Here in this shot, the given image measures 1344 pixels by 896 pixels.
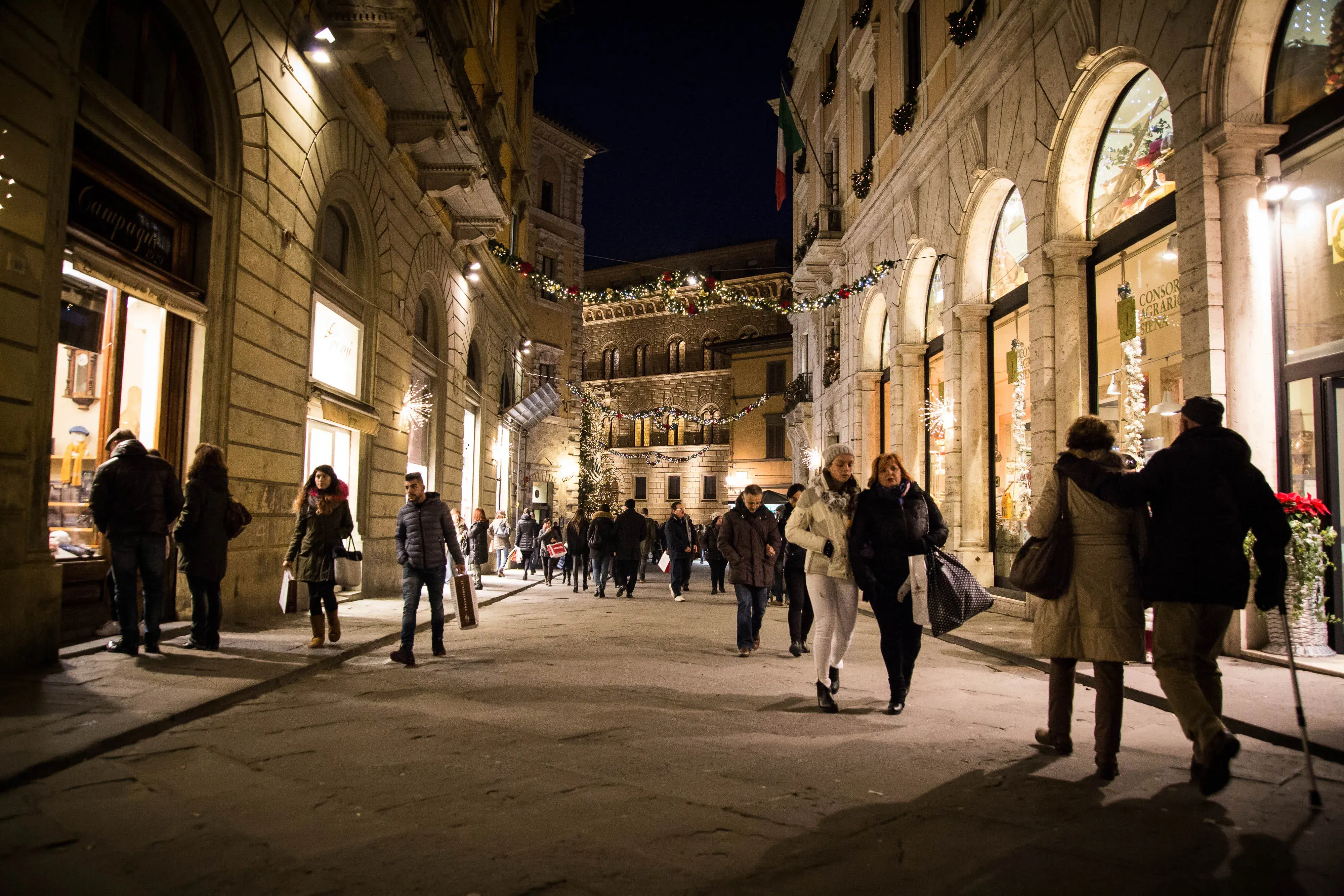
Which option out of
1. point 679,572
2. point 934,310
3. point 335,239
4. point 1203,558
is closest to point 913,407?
point 934,310

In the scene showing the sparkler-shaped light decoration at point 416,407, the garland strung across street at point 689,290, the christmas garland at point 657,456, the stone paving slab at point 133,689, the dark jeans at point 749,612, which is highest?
the garland strung across street at point 689,290

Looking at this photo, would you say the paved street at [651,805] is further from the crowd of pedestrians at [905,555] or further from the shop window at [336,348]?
the shop window at [336,348]

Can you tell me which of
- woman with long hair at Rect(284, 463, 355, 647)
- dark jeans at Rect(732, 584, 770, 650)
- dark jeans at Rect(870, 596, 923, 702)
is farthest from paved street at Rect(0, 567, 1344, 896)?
dark jeans at Rect(732, 584, 770, 650)

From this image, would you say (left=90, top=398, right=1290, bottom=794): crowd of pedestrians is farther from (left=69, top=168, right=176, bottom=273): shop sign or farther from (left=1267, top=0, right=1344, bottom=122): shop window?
(left=1267, top=0, right=1344, bottom=122): shop window

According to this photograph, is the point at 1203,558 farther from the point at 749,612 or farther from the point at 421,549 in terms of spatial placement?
the point at 421,549

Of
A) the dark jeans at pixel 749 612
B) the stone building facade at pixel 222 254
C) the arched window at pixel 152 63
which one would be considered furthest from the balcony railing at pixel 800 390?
the arched window at pixel 152 63

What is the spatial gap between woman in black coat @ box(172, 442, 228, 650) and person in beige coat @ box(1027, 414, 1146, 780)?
673 centimetres

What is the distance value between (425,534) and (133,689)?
107 inches

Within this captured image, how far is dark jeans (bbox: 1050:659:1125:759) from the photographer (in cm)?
449

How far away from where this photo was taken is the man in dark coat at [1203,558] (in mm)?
4293

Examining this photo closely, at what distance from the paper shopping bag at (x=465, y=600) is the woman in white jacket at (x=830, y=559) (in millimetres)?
3630

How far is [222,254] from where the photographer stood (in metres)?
9.33

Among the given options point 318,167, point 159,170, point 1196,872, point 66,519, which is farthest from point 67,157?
point 1196,872

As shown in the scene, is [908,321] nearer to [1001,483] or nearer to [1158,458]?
[1001,483]
